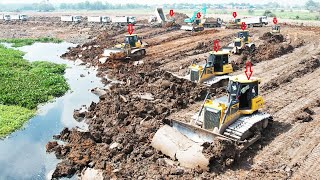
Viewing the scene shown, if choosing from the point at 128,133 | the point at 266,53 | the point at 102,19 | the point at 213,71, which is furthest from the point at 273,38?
the point at 102,19

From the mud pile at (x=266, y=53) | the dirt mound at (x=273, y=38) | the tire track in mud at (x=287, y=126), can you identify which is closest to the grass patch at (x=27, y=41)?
the dirt mound at (x=273, y=38)

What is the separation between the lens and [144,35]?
46.5 metres

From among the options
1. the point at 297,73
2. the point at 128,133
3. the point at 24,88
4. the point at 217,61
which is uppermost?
the point at 217,61

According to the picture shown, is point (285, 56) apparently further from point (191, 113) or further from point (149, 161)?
point (149, 161)

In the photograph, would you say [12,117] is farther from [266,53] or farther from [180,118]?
[266,53]

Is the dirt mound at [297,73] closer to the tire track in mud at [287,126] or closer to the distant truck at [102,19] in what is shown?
the tire track in mud at [287,126]

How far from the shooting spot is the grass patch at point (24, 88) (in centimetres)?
Result: 1928

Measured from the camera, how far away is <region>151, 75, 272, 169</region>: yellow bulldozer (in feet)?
41.0

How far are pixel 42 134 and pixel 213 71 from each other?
955 centimetres

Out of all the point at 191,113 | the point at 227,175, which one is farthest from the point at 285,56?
the point at 227,175

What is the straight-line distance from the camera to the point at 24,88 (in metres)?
23.8

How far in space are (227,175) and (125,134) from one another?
477 cm

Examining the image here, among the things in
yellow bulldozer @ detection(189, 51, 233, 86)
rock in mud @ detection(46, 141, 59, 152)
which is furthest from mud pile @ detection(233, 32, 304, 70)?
rock in mud @ detection(46, 141, 59, 152)

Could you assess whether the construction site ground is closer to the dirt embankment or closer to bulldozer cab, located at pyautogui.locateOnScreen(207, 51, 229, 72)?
the dirt embankment
